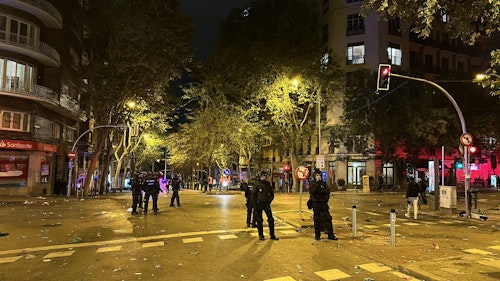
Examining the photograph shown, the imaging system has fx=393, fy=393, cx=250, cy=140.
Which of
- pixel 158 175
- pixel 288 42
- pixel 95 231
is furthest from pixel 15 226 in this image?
pixel 288 42

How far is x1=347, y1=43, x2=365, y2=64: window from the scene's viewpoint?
148ft

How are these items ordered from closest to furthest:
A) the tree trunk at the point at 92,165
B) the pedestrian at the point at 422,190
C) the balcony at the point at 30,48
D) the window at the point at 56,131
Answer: the pedestrian at the point at 422,190, the balcony at the point at 30,48, the tree trunk at the point at 92,165, the window at the point at 56,131

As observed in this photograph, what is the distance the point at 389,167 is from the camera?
45.8 metres

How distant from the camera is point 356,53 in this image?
45500 mm

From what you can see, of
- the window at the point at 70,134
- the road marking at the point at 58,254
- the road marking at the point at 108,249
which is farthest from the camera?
the window at the point at 70,134

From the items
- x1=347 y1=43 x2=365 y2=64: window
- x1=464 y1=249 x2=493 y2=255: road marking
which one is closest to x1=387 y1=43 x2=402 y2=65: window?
x1=347 y1=43 x2=365 y2=64: window

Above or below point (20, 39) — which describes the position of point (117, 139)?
below

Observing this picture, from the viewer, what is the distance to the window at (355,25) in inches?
1777

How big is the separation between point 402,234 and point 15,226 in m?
12.9

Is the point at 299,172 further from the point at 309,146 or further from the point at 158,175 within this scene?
the point at 309,146

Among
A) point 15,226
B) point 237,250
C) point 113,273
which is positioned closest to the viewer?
point 113,273

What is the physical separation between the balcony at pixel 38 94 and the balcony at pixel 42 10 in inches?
198

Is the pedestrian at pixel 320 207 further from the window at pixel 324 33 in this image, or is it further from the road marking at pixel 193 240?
the window at pixel 324 33

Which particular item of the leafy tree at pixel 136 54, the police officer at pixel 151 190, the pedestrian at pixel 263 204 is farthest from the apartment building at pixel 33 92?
the pedestrian at pixel 263 204
